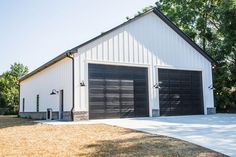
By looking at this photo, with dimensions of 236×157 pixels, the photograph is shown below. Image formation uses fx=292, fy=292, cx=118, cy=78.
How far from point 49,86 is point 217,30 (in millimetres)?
15001

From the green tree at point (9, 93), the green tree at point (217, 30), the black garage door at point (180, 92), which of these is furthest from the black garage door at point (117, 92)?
the green tree at point (9, 93)

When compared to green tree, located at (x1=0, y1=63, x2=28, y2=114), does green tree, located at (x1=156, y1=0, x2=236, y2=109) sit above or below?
above

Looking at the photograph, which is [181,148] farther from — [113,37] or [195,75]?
[195,75]

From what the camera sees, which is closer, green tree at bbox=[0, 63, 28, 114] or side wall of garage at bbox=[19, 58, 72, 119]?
side wall of garage at bbox=[19, 58, 72, 119]

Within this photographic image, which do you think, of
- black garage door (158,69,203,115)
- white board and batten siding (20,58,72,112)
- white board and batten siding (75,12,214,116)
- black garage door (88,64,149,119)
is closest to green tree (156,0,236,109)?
white board and batten siding (75,12,214,116)

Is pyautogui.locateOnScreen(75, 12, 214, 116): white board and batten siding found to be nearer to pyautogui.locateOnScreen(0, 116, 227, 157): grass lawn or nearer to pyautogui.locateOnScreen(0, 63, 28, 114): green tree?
pyautogui.locateOnScreen(0, 116, 227, 157): grass lawn

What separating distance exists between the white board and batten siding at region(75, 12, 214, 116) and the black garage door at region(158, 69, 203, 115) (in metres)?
0.34

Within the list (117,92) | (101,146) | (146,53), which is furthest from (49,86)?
(101,146)

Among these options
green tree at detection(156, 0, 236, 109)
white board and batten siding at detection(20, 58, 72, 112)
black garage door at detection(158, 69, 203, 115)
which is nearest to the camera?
white board and batten siding at detection(20, 58, 72, 112)

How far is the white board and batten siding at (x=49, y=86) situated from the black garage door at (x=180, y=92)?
5.47 meters

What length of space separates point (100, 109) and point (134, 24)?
17.8 ft

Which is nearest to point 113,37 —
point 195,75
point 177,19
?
point 195,75

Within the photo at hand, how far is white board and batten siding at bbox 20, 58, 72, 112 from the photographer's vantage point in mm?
15289

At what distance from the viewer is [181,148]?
6.89 metres
